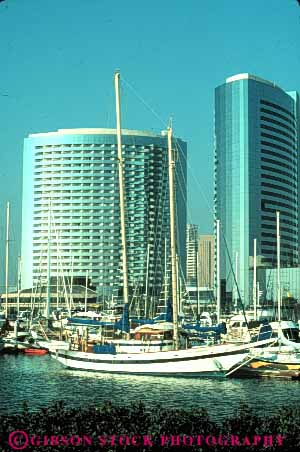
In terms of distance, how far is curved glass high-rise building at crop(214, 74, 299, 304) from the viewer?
570 ft

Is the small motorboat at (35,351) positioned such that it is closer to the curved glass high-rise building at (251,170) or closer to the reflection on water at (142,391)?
the reflection on water at (142,391)

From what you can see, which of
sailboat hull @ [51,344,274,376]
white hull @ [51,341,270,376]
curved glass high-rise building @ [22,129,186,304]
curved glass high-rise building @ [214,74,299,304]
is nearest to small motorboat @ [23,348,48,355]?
white hull @ [51,341,270,376]

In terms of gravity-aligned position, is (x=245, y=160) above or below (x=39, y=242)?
above

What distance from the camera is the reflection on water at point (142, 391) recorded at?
33.0 metres

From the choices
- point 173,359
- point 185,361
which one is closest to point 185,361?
point 185,361

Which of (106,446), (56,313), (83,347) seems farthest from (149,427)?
(56,313)

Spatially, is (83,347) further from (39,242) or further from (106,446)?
(39,242)

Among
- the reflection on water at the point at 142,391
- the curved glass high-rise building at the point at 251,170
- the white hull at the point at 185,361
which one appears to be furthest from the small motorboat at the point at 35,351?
the curved glass high-rise building at the point at 251,170

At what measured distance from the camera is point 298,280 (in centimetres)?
14438

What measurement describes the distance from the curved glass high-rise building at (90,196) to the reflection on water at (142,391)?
132307 mm

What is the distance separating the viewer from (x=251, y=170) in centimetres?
17688

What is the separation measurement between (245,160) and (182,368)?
138 m

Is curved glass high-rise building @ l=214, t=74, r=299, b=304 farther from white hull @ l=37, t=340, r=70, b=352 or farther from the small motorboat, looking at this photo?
white hull @ l=37, t=340, r=70, b=352

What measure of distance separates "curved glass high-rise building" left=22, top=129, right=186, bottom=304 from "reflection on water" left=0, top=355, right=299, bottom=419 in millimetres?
132307
